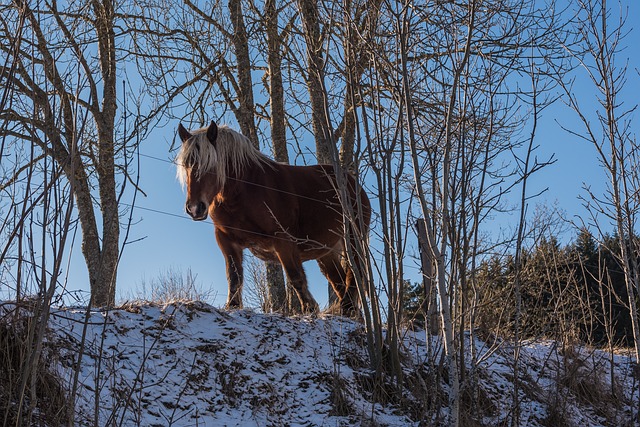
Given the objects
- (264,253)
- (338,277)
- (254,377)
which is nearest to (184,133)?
(264,253)

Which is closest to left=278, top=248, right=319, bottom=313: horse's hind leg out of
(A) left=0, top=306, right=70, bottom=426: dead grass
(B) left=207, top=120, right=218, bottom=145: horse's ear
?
(B) left=207, top=120, right=218, bottom=145: horse's ear

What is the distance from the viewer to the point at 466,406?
17.4 feet

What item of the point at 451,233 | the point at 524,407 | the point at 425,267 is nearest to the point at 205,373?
the point at 451,233

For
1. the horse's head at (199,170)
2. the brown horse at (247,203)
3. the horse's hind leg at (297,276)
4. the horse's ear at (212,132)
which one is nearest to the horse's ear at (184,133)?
the brown horse at (247,203)

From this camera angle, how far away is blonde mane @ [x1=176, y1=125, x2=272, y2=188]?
20.9 feet

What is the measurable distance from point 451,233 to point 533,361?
292 centimetres

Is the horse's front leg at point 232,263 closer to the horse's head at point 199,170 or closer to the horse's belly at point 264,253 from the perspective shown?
the horse's belly at point 264,253

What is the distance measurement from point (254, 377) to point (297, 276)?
6.06 ft

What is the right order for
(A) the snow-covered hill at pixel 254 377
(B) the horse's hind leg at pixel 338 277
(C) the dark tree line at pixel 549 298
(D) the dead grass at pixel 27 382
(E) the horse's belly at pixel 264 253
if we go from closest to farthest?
(D) the dead grass at pixel 27 382, (A) the snow-covered hill at pixel 254 377, (C) the dark tree line at pixel 549 298, (E) the horse's belly at pixel 264 253, (B) the horse's hind leg at pixel 338 277

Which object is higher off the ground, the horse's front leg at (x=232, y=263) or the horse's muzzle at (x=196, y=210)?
the horse's muzzle at (x=196, y=210)

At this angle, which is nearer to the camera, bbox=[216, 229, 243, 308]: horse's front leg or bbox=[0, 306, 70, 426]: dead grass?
bbox=[0, 306, 70, 426]: dead grass

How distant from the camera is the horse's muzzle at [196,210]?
6275 mm

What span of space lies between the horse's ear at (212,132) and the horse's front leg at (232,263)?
3.07ft

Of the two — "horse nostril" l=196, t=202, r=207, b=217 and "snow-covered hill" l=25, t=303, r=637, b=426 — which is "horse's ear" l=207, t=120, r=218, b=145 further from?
"snow-covered hill" l=25, t=303, r=637, b=426
